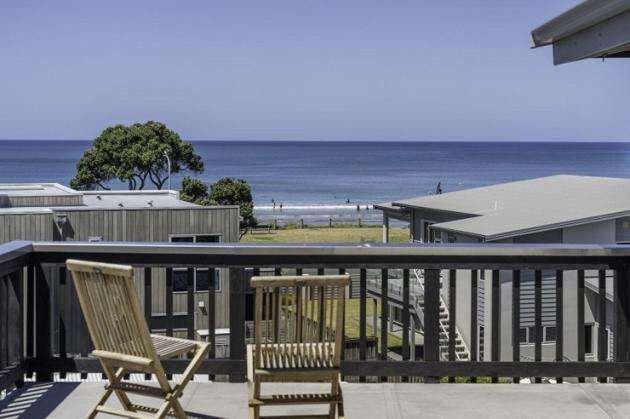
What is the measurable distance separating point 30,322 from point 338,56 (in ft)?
350

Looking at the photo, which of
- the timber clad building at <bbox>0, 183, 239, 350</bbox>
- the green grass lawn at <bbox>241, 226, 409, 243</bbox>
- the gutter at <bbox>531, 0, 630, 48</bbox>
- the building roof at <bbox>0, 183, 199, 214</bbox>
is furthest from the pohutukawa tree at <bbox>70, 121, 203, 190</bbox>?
the gutter at <bbox>531, 0, 630, 48</bbox>

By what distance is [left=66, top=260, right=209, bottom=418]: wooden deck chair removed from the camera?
13.5 feet

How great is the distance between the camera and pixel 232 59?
11006 centimetres

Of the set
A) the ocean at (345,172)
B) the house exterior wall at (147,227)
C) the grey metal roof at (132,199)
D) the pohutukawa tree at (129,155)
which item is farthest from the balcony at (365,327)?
the ocean at (345,172)

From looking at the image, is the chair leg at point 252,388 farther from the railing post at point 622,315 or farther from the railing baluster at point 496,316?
the railing post at point 622,315

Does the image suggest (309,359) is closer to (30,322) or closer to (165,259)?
(165,259)

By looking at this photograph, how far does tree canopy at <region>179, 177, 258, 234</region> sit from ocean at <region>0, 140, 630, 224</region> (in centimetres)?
2011

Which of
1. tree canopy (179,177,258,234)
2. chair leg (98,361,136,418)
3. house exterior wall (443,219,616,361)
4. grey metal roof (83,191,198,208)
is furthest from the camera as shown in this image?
tree canopy (179,177,258,234)

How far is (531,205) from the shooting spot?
20.6m

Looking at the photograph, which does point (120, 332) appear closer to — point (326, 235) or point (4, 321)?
point (4, 321)

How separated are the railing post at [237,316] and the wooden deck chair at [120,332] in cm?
87

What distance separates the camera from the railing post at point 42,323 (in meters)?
5.30

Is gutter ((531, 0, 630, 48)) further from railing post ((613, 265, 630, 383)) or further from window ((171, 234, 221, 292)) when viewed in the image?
window ((171, 234, 221, 292))

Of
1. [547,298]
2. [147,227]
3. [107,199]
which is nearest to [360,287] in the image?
[547,298]
